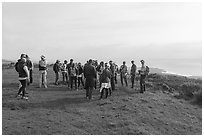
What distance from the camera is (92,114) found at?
1382cm

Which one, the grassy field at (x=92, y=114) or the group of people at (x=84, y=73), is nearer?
the grassy field at (x=92, y=114)

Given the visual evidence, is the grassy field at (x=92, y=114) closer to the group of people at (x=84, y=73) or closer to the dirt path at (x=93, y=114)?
the dirt path at (x=93, y=114)

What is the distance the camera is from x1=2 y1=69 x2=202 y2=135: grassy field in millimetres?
11664

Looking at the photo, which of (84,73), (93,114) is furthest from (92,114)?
(84,73)

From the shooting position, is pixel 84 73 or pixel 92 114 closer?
pixel 92 114

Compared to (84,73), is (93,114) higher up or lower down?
lower down

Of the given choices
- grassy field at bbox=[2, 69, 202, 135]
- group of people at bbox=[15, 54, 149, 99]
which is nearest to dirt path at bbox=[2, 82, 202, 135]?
grassy field at bbox=[2, 69, 202, 135]

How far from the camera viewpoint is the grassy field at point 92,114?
38.3 ft

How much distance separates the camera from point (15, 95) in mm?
16141

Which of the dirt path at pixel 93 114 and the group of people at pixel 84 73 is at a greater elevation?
the group of people at pixel 84 73

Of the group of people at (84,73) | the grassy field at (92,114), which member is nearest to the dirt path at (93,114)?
the grassy field at (92,114)

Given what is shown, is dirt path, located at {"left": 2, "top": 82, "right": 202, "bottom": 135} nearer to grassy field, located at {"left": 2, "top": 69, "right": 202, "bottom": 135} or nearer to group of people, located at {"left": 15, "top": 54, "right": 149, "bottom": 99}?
grassy field, located at {"left": 2, "top": 69, "right": 202, "bottom": 135}

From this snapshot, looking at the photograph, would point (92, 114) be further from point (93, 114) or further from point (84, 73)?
point (84, 73)

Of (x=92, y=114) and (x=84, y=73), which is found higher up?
(x=84, y=73)
